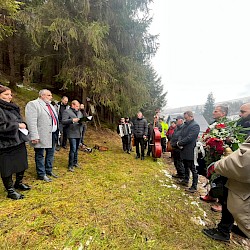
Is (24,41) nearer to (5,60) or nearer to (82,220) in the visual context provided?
(5,60)

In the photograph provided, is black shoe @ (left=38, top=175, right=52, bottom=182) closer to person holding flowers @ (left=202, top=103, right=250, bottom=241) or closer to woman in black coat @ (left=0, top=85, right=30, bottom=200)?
woman in black coat @ (left=0, top=85, right=30, bottom=200)

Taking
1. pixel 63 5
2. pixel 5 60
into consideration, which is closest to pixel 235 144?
pixel 63 5

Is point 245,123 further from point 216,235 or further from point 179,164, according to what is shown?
point 179,164

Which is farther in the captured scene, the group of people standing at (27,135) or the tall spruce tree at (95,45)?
the tall spruce tree at (95,45)

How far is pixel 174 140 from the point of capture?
202 inches

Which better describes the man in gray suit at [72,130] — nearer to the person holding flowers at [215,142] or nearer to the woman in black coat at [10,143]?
the woman in black coat at [10,143]

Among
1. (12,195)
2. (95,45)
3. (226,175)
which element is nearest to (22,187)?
(12,195)

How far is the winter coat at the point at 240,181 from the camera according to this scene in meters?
1.88

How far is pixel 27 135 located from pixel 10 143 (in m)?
0.33

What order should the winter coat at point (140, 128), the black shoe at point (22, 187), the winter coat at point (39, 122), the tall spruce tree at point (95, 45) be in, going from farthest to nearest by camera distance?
1. the tall spruce tree at point (95, 45)
2. the winter coat at point (140, 128)
3. the winter coat at point (39, 122)
4. the black shoe at point (22, 187)

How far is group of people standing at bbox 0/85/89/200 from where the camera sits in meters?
2.63

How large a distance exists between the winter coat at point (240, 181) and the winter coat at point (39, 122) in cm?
291

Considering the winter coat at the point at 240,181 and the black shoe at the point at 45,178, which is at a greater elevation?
the winter coat at the point at 240,181

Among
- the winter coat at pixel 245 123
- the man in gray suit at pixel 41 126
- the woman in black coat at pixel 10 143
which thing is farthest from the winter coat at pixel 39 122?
the winter coat at pixel 245 123
